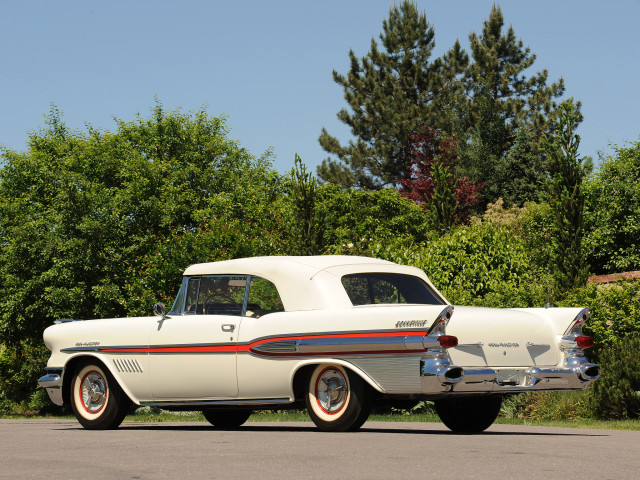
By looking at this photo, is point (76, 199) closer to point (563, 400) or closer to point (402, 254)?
point (402, 254)

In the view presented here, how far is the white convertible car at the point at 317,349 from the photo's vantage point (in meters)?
9.52

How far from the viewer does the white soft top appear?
33.9ft

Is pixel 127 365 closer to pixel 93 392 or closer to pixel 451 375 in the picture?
pixel 93 392

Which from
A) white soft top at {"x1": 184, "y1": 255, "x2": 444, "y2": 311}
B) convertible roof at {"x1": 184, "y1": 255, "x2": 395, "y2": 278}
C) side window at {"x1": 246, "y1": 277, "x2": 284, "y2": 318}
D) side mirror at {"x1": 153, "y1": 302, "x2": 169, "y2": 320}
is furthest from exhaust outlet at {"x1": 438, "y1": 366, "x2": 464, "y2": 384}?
side mirror at {"x1": 153, "y1": 302, "x2": 169, "y2": 320}

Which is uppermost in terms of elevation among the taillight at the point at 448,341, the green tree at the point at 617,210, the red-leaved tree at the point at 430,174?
the red-leaved tree at the point at 430,174

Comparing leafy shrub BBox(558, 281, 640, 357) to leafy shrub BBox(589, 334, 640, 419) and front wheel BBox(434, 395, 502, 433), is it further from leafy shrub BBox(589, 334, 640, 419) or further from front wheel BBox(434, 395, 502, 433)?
front wheel BBox(434, 395, 502, 433)

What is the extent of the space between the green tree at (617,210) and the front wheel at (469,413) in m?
23.1

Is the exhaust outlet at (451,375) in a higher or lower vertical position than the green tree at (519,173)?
lower

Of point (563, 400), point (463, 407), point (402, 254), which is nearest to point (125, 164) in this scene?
point (402, 254)

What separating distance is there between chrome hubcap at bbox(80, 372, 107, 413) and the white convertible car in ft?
0.04

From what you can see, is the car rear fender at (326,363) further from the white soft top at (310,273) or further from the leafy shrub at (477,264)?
the leafy shrub at (477,264)

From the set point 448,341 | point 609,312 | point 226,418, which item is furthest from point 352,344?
point 609,312

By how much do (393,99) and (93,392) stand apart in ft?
176

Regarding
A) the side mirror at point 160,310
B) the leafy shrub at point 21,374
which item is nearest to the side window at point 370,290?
the side mirror at point 160,310
